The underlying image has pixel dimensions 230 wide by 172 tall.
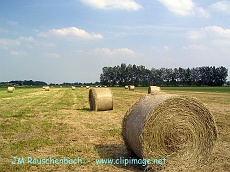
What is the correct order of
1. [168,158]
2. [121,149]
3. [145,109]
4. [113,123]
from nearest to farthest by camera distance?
[168,158] < [145,109] < [121,149] < [113,123]

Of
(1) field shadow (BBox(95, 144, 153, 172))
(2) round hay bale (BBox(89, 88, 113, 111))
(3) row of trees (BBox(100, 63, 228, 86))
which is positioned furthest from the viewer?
(3) row of trees (BBox(100, 63, 228, 86))

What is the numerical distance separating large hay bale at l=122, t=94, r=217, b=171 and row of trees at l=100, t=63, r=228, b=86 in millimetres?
115691

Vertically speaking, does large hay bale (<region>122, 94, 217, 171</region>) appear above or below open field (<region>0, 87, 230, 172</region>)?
above

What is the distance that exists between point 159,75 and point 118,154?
→ 129517 millimetres

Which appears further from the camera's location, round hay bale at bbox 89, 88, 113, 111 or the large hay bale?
round hay bale at bbox 89, 88, 113, 111

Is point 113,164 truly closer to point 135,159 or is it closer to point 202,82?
point 135,159

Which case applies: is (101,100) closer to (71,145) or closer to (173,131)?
(71,145)

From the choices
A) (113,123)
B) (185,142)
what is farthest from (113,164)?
(113,123)

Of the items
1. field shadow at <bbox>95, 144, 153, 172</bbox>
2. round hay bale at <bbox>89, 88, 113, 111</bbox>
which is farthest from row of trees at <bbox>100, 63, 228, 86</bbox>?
field shadow at <bbox>95, 144, 153, 172</bbox>

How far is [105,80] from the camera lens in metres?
136

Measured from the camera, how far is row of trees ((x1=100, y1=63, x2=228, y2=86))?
121 meters

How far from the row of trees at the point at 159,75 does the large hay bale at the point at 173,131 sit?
11569 cm

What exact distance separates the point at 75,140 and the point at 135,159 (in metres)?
2.73

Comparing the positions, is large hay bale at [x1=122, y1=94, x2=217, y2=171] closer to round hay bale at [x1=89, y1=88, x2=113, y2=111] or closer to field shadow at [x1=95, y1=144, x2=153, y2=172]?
field shadow at [x1=95, y1=144, x2=153, y2=172]
